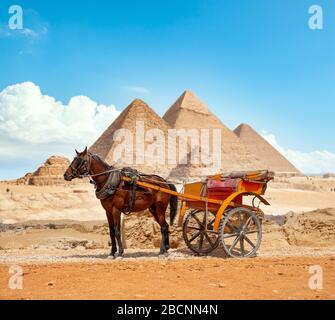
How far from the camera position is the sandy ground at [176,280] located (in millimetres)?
4125

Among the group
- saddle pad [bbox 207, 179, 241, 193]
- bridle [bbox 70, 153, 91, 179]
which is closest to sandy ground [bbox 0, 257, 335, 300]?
saddle pad [bbox 207, 179, 241, 193]

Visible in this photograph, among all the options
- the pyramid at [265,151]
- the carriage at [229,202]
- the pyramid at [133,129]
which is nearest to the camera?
the carriage at [229,202]

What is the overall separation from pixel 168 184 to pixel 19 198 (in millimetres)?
22784

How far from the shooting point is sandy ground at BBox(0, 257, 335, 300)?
162 inches

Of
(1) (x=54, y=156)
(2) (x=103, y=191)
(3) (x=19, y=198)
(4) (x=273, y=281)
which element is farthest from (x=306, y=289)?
(1) (x=54, y=156)

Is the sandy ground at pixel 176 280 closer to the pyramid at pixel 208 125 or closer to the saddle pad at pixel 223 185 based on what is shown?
the saddle pad at pixel 223 185

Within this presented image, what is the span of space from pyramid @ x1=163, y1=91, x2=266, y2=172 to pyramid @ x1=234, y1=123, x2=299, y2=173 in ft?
54.6

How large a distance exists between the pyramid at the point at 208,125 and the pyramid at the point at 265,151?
655 inches

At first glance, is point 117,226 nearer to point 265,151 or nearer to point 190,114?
point 190,114

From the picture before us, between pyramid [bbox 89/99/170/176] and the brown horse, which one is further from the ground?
pyramid [bbox 89/99/170/176]

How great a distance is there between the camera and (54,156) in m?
49.1

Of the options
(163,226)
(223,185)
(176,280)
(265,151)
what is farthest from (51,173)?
(265,151)

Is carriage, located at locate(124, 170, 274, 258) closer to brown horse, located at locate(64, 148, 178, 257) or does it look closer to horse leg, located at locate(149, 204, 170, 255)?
brown horse, located at locate(64, 148, 178, 257)

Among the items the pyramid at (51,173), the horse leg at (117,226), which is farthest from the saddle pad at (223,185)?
the pyramid at (51,173)
